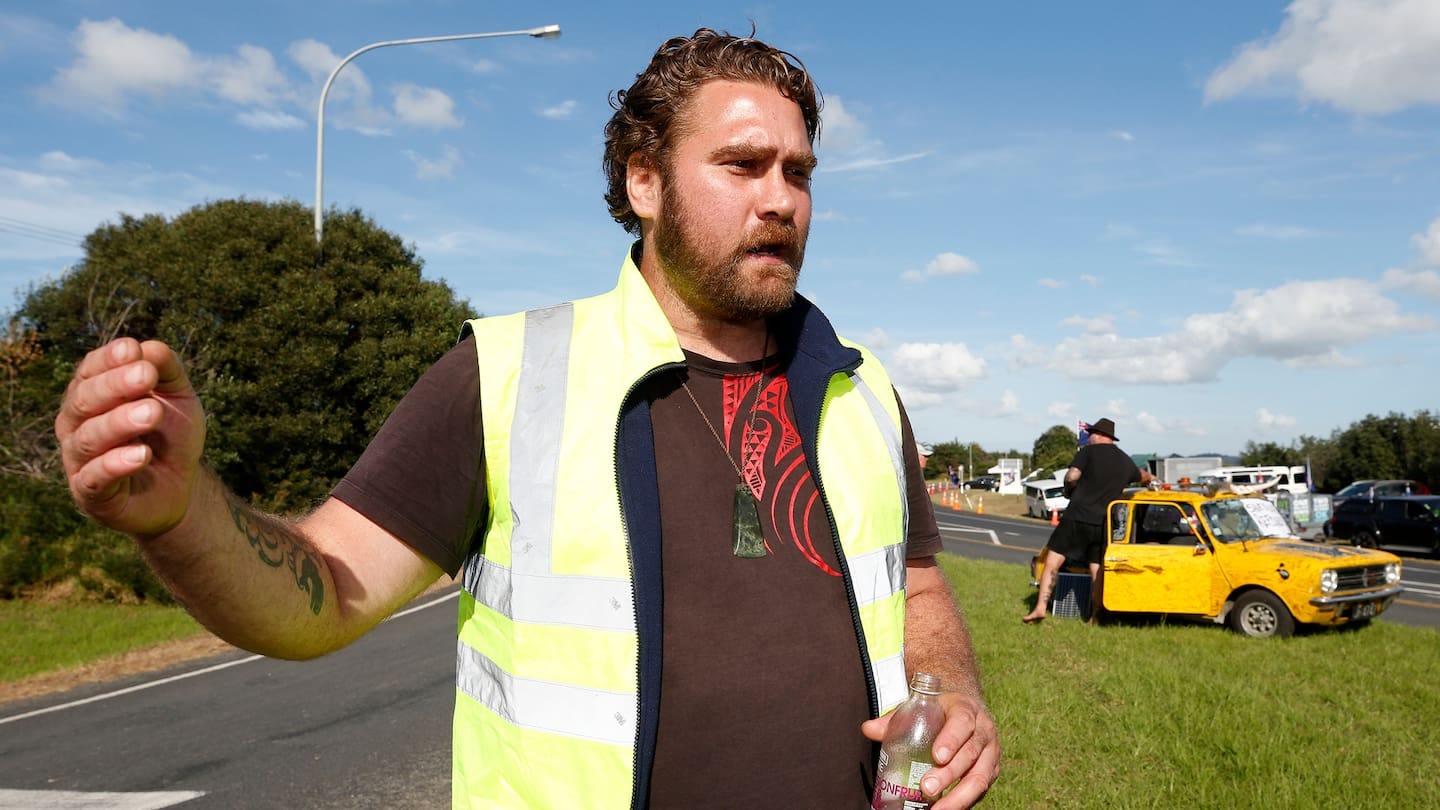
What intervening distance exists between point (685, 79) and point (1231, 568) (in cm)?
1040

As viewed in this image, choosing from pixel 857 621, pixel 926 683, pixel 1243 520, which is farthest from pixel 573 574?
pixel 1243 520

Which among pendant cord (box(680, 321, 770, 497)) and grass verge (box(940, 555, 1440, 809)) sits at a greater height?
pendant cord (box(680, 321, 770, 497))

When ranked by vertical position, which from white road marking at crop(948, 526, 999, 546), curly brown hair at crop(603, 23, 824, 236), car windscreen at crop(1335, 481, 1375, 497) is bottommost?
white road marking at crop(948, 526, 999, 546)

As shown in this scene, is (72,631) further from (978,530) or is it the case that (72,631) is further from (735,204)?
(978,530)

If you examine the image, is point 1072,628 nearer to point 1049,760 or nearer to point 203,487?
point 1049,760

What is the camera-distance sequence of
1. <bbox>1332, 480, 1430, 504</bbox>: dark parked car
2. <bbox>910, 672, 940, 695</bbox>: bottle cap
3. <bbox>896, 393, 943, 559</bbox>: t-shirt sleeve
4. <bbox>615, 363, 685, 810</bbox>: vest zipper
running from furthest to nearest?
<bbox>1332, 480, 1430, 504</bbox>: dark parked car → <bbox>896, 393, 943, 559</bbox>: t-shirt sleeve → <bbox>910, 672, 940, 695</bbox>: bottle cap → <bbox>615, 363, 685, 810</bbox>: vest zipper

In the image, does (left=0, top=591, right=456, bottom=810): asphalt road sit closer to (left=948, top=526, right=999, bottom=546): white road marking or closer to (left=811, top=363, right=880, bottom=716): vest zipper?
(left=811, top=363, right=880, bottom=716): vest zipper

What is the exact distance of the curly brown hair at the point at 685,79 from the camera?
236cm

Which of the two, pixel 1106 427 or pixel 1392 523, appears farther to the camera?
pixel 1392 523

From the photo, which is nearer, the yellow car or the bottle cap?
the bottle cap

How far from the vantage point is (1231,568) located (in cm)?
1071

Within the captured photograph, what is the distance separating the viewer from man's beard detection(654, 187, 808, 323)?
219cm

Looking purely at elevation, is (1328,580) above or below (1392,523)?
above

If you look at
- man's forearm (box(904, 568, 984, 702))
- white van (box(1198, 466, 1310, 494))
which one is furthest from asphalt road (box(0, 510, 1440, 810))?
white van (box(1198, 466, 1310, 494))
